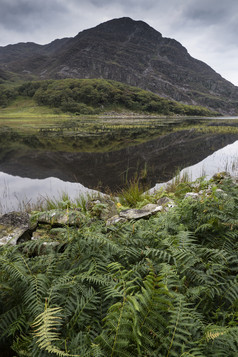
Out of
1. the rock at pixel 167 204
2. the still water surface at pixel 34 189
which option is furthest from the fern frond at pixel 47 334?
the still water surface at pixel 34 189

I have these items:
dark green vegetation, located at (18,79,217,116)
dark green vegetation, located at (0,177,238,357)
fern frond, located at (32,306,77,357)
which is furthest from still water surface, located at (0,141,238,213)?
dark green vegetation, located at (18,79,217,116)

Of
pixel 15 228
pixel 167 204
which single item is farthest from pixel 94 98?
pixel 15 228

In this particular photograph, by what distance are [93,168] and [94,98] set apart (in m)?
105

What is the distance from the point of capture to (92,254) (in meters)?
2.29

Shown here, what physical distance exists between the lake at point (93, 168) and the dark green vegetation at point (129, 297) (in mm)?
6039

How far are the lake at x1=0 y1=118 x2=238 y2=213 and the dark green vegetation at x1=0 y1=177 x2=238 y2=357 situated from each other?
6039 mm

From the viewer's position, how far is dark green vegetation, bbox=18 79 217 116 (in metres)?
101

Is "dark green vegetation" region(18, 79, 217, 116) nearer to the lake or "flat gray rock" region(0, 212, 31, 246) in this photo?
the lake

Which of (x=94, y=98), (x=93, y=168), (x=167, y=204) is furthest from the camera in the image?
(x=94, y=98)

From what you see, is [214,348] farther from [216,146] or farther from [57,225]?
[216,146]

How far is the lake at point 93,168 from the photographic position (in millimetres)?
9588

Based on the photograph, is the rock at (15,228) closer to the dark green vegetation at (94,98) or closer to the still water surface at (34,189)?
the still water surface at (34,189)

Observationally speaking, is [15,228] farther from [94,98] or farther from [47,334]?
[94,98]

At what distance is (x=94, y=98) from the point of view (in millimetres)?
108750
